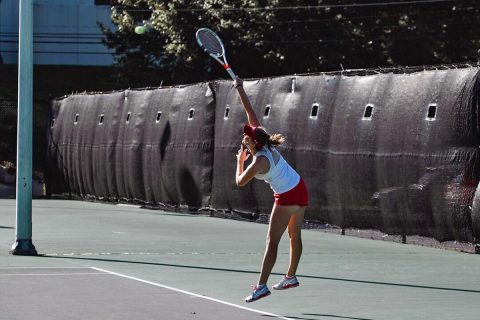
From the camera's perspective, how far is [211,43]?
1533 centimetres

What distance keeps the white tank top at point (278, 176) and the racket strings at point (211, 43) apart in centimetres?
402

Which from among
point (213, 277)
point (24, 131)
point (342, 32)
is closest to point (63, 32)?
point (342, 32)

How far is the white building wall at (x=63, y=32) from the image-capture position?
61.4 meters

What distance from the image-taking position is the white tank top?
11.1m

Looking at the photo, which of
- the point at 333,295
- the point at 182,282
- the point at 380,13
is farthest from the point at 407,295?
the point at 380,13

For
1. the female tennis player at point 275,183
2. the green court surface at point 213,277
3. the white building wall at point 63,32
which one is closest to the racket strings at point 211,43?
the green court surface at point 213,277

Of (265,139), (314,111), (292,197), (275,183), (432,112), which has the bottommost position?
(292,197)

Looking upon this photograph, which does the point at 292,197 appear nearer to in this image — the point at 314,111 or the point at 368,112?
the point at 368,112

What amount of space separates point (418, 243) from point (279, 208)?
6653 millimetres

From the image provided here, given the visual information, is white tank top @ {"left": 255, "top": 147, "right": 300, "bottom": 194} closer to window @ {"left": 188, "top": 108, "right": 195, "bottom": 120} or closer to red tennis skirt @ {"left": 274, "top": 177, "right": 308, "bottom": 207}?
red tennis skirt @ {"left": 274, "top": 177, "right": 308, "bottom": 207}

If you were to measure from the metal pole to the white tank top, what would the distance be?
17.1ft

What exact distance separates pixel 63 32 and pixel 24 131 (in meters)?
47.6

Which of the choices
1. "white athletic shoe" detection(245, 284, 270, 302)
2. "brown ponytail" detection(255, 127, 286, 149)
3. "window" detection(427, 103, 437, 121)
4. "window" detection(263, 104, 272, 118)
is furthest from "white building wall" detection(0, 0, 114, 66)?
"white athletic shoe" detection(245, 284, 270, 302)

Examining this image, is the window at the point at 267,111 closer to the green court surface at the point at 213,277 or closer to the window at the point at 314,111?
the window at the point at 314,111
